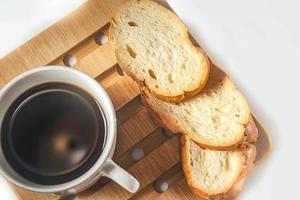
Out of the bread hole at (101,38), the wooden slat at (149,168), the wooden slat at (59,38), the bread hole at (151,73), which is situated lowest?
the wooden slat at (149,168)

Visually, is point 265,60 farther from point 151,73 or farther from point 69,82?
point 69,82

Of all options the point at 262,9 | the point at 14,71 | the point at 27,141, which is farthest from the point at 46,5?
the point at 262,9

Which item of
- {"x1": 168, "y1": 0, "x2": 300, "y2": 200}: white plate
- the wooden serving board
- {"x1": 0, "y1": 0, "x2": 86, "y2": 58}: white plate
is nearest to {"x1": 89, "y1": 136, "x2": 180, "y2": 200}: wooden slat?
the wooden serving board

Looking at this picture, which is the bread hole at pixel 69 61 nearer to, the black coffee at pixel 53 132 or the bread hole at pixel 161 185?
the black coffee at pixel 53 132

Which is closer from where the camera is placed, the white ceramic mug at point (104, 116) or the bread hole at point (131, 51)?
the white ceramic mug at point (104, 116)

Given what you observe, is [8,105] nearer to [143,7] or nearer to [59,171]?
[59,171]

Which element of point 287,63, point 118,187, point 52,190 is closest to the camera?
point 52,190

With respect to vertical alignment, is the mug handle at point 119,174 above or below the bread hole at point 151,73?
below

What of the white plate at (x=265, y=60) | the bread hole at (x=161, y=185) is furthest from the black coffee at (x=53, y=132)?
the white plate at (x=265, y=60)
